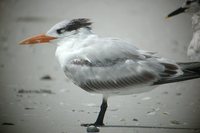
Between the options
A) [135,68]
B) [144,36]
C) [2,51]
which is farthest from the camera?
[2,51]

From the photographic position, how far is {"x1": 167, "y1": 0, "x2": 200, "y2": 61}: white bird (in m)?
2.60

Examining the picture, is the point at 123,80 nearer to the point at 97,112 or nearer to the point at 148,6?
the point at 97,112

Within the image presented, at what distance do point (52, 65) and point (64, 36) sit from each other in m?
0.76

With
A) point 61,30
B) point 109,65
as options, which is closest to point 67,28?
point 61,30

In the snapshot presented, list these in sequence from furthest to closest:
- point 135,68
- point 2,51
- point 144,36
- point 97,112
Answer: point 2,51 < point 144,36 < point 97,112 < point 135,68

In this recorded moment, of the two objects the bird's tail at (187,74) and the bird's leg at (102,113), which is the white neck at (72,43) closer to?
the bird's leg at (102,113)

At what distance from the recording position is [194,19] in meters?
2.62

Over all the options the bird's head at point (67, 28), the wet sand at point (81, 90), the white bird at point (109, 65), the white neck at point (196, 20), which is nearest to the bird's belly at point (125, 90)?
the white bird at point (109, 65)

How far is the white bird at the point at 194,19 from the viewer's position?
8.52 ft

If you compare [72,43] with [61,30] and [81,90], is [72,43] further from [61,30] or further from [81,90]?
[81,90]

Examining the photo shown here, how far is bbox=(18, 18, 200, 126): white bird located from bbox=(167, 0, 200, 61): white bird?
0.18 meters

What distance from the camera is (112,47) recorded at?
2484 mm

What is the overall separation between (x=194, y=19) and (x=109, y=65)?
0.47 m

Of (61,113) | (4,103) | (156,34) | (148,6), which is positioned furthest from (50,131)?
(156,34)
